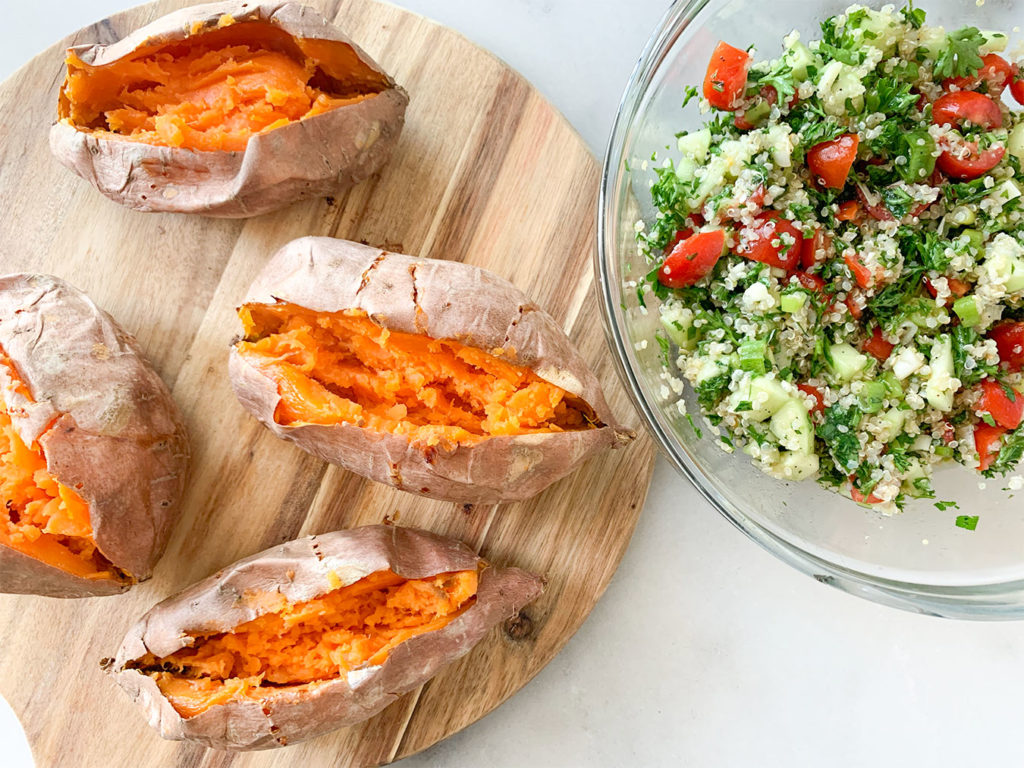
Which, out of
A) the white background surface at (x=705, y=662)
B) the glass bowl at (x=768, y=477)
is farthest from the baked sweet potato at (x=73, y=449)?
the glass bowl at (x=768, y=477)

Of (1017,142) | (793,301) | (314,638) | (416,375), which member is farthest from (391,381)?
(1017,142)

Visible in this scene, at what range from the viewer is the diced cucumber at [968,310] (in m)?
1.62

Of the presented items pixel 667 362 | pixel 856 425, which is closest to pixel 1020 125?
pixel 856 425

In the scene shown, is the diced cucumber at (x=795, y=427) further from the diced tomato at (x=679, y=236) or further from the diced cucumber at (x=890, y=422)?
the diced tomato at (x=679, y=236)

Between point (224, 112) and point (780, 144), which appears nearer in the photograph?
point (780, 144)

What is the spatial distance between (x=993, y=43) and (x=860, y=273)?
0.57 metres

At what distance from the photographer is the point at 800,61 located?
1643mm

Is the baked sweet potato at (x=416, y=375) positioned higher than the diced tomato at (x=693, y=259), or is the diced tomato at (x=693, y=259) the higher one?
the diced tomato at (x=693, y=259)

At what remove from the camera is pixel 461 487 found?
183 cm

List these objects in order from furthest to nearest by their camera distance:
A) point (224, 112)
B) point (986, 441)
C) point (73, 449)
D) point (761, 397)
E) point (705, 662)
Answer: point (705, 662) → point (224, 112) → point (73, 449) → point (986, 441) → point (761, 397)

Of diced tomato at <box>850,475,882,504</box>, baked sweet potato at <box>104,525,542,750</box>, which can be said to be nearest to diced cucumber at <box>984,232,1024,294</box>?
diced tomato at <box>850,475,882,504</box>

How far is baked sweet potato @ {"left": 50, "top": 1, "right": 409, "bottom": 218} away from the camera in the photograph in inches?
72.9

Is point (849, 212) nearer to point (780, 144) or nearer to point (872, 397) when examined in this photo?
point (780, 144)

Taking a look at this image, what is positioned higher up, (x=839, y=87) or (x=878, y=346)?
(x=839, y=87)
